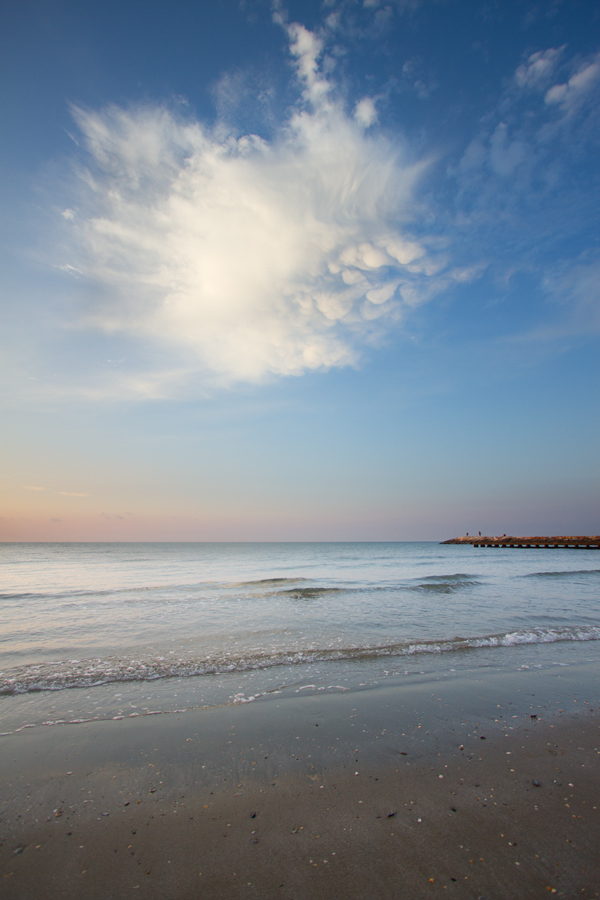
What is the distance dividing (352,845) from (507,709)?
4.23 m

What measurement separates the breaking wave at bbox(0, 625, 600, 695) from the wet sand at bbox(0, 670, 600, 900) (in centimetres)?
231

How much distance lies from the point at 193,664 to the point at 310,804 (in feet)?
18.5

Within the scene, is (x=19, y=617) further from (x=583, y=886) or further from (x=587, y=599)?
(x=587, y=599)

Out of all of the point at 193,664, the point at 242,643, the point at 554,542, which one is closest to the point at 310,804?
the point at 193,664

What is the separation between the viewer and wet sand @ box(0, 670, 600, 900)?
3.21 meters

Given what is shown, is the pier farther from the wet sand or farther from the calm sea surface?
the wet sand

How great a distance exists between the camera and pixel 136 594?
71.3 ft

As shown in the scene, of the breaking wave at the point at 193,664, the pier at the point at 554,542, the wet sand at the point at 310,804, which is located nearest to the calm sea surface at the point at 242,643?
the breaking wave at the point at 193,664

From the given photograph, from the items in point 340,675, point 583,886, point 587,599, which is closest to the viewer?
point 583,886

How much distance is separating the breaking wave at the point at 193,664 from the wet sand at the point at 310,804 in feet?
7.58

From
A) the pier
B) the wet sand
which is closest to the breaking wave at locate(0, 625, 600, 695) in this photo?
the wet sand

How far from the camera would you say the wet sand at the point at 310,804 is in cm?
321

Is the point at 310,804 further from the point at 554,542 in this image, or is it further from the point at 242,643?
the point at 554,542

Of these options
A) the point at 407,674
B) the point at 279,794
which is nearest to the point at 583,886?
the point at 279,794
